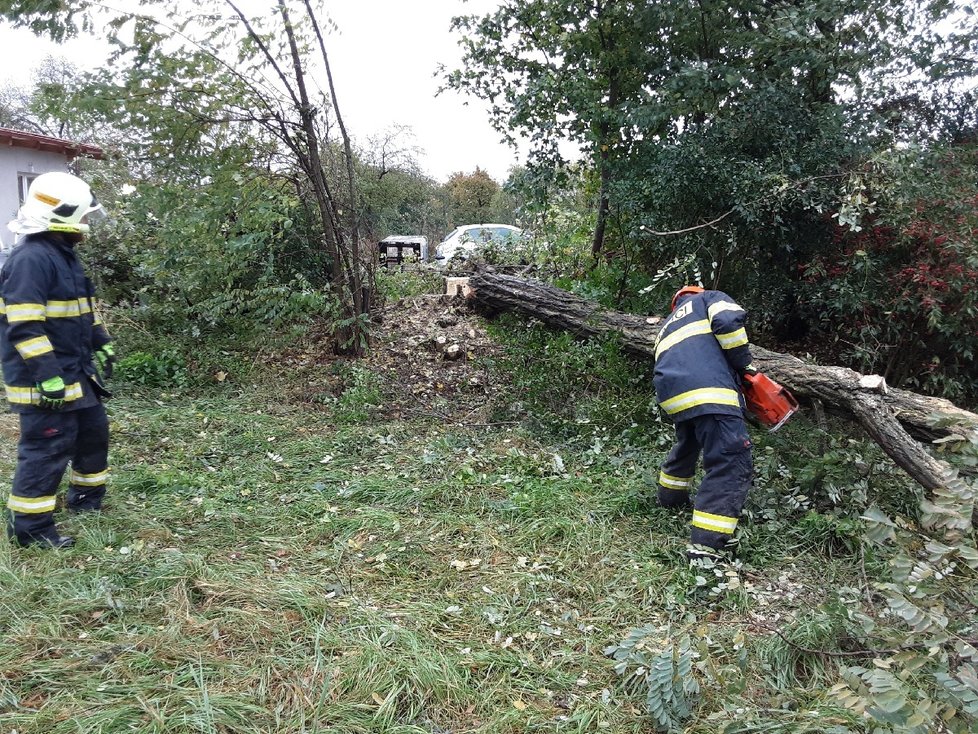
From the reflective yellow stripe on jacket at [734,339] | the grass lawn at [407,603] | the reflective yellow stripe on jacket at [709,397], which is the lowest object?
the grass lawn at [407,603]

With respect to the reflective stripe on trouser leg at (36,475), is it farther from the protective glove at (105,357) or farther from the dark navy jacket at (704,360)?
the dark navy jacket at (704,360)

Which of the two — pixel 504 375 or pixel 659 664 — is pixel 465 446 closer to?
pixel 504 375

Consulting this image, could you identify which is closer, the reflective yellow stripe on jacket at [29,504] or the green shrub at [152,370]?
the reflective yellow stripe on jacket at [29,504]

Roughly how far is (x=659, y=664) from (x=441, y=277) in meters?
7.68

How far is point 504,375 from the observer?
6.33m

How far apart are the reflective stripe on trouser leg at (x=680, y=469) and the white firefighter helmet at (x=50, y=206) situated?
3519 mm

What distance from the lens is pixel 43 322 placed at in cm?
328

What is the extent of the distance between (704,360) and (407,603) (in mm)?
2002

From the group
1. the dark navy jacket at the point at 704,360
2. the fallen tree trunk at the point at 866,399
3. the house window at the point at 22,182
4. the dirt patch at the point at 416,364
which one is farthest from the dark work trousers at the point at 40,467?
the house window at the point at 22,182

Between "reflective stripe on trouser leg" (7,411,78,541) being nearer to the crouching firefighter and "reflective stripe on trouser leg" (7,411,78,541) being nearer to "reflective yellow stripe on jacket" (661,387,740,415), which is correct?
the crouching firefighter

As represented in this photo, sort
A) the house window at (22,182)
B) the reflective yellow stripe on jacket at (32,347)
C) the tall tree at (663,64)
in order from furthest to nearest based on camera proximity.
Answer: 1. the house window at (22,182)
2. the tall tree at (663,64)
3. the reflective yellow stripe on jacket at (32,347)

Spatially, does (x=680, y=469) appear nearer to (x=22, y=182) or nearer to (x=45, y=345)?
(x=45, y=345)

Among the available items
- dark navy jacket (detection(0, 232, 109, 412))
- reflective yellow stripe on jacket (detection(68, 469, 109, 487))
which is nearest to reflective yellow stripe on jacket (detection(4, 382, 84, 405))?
dark navy jacket (detection(0, 232, 109, 412))

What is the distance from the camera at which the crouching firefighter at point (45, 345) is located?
10.5ft
